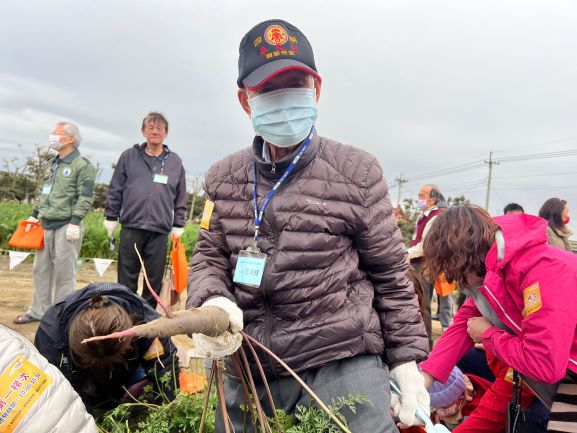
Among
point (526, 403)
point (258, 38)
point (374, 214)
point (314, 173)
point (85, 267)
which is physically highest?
point (258, 38)

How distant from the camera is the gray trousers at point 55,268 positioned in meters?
4.87

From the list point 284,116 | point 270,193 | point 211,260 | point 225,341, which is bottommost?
point 225,341

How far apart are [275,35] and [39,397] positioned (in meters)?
1.47

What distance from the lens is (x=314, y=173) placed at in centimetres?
158

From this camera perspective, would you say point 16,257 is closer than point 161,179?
No

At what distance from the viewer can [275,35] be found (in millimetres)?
1604

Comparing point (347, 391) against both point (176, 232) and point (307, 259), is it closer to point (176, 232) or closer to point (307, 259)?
point (307, 259)

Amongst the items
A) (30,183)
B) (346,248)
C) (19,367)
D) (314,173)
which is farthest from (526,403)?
(30,183)

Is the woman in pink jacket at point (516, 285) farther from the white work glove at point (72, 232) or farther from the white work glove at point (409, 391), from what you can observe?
the white work glove at point (72, 232)

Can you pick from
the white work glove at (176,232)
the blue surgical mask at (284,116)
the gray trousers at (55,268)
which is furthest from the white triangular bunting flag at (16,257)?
the blue surgical mask at (284,116)

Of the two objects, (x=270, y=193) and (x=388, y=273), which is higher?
(x=270, y=193)

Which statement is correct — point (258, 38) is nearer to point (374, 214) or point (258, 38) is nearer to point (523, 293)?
point (374, 214)

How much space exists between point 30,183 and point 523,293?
1022 inches

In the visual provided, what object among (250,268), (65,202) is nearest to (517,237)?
(250,268)
